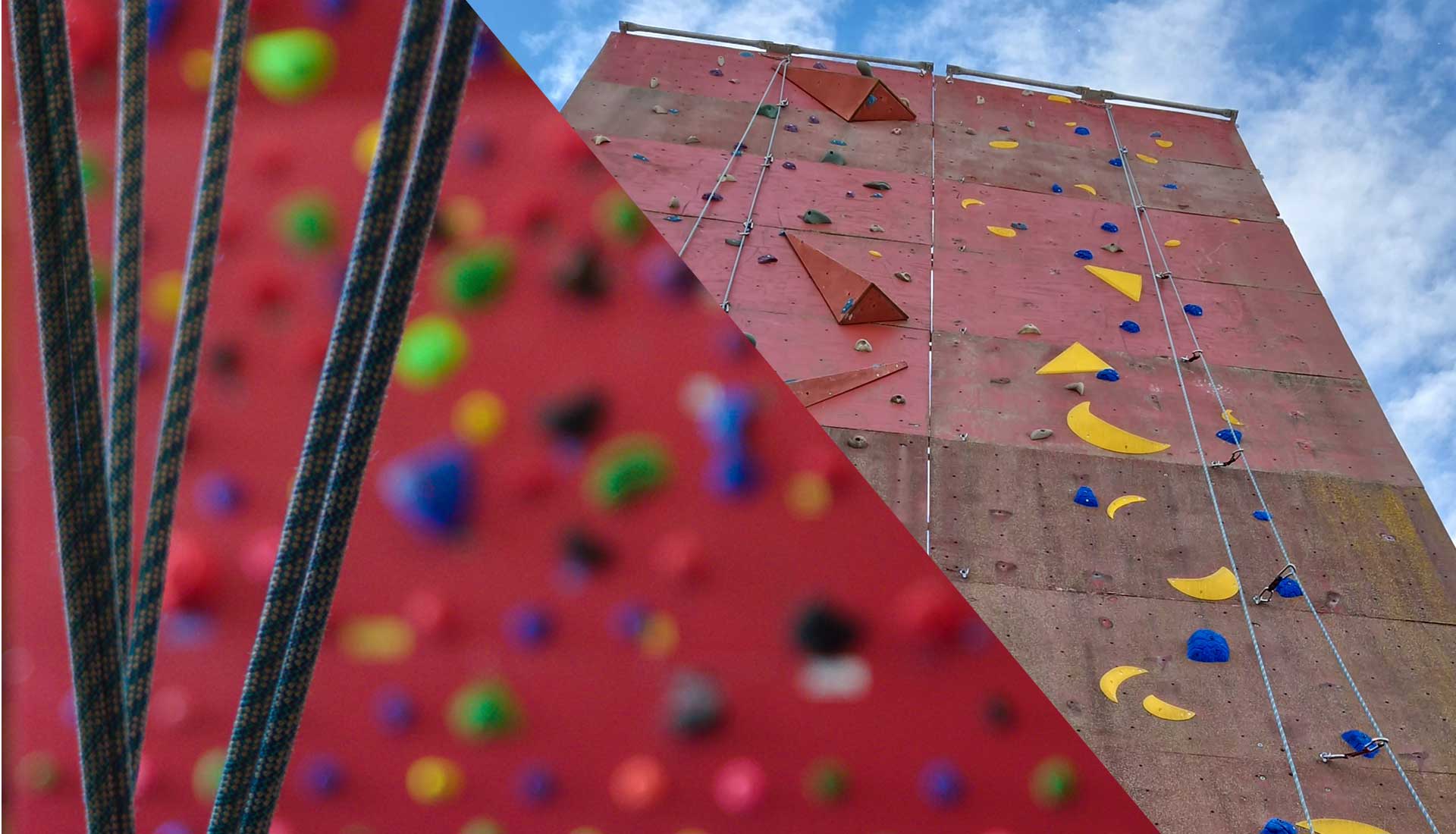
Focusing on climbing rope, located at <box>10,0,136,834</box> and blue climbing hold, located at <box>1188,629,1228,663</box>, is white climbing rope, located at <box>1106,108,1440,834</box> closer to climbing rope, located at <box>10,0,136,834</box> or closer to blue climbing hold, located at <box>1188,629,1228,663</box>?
blue climbing hold, located at <box>1188,629,1228,663</box>

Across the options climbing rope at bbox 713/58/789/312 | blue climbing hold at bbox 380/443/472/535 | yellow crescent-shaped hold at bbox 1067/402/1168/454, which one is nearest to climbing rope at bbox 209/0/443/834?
blue climbing hold at bbox 380/443/472/535

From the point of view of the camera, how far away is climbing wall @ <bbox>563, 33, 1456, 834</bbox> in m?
2.79

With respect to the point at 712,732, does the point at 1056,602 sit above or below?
above

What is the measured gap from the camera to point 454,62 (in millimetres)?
518

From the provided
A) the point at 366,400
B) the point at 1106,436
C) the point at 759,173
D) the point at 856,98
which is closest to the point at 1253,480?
the point at 1106,436

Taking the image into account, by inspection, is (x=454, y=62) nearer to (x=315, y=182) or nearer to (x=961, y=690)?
(x=315, y=182)

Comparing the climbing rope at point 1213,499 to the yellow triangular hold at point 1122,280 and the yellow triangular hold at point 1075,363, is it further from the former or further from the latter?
the yellow triangular hold at point 1075,363

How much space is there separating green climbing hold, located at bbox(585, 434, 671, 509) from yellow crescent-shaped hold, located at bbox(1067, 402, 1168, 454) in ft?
9.94

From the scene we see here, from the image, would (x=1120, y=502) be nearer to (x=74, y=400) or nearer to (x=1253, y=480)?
(x=1253, y=480)

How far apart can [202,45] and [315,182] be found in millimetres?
151

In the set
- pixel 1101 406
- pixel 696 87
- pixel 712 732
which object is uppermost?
pixel 696 87

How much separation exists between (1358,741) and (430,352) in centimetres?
278

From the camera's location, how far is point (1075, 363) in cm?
392

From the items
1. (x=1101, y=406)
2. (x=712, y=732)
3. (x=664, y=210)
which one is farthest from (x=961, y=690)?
(x=664, y=210)
